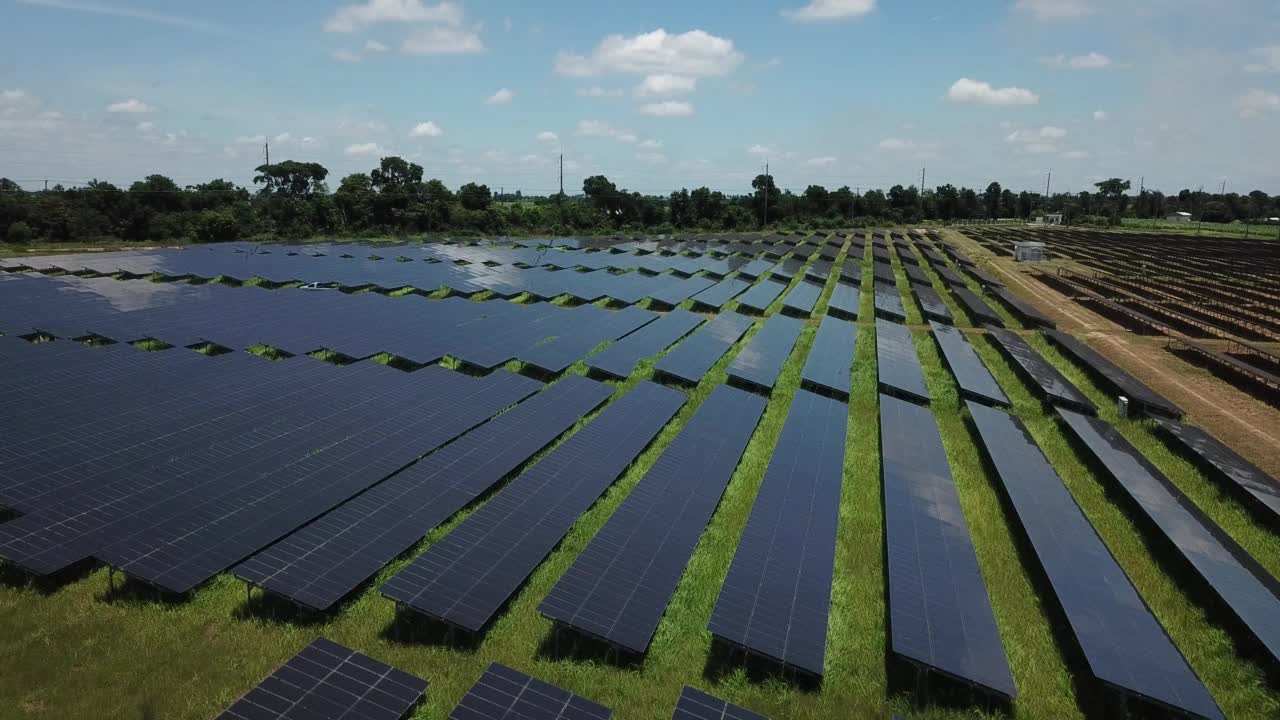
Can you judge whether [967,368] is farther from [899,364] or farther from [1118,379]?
[1118,379]

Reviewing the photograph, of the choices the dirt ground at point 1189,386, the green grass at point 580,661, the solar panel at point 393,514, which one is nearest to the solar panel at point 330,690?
the green grass at point 580,661

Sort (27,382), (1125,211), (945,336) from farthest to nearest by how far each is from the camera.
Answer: (1125,211) → (945,336) → (27,382)

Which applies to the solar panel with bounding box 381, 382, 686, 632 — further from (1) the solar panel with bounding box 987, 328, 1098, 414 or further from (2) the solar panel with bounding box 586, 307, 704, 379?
(1) the solar panel with bounding box 987, 328, 1098, 414

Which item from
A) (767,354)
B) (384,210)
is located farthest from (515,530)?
(384,210)

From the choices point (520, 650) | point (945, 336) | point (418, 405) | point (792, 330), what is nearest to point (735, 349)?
point (792, 330)

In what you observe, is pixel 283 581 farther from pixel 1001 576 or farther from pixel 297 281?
pixel 297 281

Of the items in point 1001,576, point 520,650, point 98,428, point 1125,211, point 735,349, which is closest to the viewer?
point 520,650
